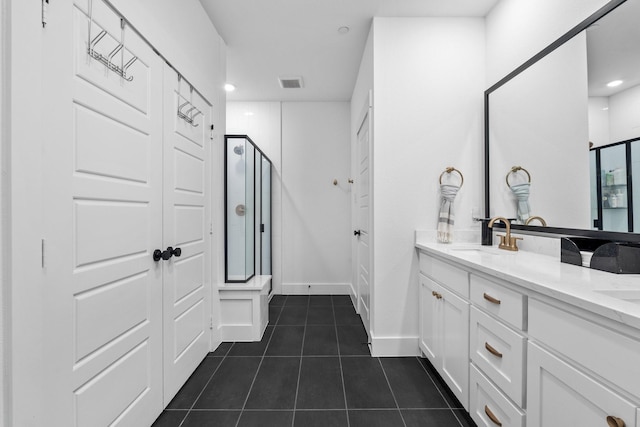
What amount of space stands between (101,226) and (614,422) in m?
1.80

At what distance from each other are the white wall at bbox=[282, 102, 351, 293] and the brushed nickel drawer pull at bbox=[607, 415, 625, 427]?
3.32m

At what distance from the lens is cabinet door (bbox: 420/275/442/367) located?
1921mm

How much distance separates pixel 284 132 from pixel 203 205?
217 cm

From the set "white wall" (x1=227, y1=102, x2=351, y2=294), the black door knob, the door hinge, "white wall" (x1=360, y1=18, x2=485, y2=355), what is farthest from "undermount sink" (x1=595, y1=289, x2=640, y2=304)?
"white wall" (x1=227, y1=102, x2=351, y2=294)

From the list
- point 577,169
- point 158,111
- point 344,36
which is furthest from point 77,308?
point 344,36

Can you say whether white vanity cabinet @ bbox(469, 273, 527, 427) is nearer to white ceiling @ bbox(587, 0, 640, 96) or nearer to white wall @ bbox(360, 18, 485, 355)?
white wall @ bbox(360, 18, 485, 355)

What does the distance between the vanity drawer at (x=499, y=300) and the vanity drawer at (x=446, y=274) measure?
0.28 feet

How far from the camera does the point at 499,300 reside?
1263 millimetres

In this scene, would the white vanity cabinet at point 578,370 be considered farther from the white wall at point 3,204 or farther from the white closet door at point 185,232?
the white closet door at point 185,232

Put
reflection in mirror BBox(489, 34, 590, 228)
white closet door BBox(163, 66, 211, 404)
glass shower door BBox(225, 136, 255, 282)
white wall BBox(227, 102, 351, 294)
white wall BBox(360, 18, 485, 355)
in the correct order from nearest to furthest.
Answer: reflection in mirror BBox(489, 34, 590, 228) < white closet door BBox(163, 66, 211, 404) < white wall BBox(360, 18, 485, 355) < glass shower door BBox(225, 136, 255, 282) < white wall BBox(227, 102, 351, 294)

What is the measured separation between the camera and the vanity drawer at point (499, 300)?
1134 mm

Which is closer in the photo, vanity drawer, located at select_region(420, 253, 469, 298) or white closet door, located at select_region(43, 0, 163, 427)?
white closet door, located at select_region(43, 0, 163, 427)

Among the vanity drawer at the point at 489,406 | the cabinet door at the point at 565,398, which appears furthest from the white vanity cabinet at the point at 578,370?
the vanity drawer at the point at 489,406

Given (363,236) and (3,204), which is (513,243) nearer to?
(363,236)
